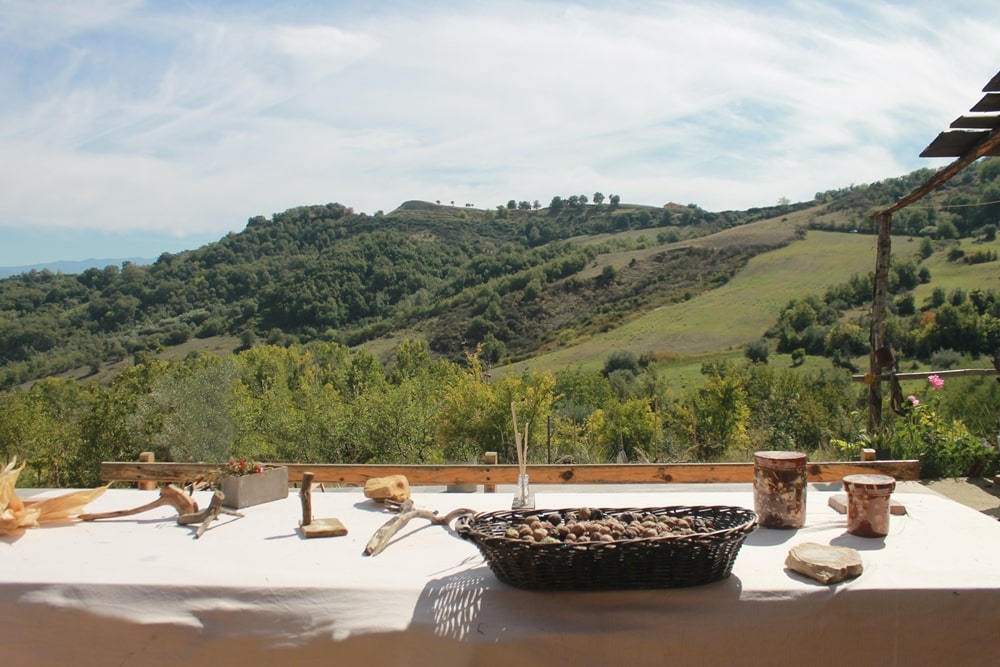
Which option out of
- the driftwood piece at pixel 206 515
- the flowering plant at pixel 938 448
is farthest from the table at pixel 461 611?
the flowering plant at pixel 938 448

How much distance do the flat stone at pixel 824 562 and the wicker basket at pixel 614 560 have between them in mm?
150

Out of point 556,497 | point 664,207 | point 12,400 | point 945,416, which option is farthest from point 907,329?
point 664,207

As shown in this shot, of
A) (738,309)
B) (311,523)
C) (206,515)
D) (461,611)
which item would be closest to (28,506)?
(206,515)

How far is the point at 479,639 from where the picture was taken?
1642 millimetres

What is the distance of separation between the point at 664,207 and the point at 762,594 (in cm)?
8952

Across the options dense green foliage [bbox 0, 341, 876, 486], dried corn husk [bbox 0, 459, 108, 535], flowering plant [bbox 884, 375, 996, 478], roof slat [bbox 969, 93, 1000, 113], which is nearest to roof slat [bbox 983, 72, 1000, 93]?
roof slat [bbox 969, 93, 1000, 113]

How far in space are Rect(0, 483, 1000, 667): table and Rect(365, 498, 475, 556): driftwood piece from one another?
40mm

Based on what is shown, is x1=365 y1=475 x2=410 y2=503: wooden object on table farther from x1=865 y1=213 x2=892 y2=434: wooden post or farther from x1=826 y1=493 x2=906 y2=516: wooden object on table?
x1=865 y1=213 x2=892 y2=434: wooden post

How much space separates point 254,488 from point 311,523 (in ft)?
1.37

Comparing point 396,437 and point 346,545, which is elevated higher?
point 346,545

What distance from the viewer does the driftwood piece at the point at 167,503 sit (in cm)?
244

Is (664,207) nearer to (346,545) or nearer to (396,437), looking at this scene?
(396,437)

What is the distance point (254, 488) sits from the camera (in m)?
2.60

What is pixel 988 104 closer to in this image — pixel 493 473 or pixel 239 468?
pixel 493 473
